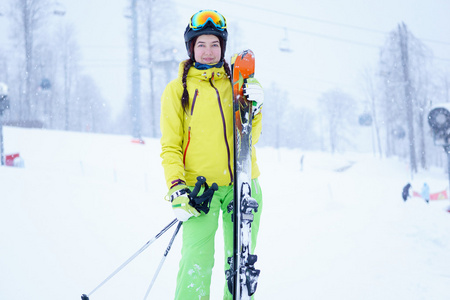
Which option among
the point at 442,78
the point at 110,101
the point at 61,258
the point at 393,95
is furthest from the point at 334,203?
the point at 110,101

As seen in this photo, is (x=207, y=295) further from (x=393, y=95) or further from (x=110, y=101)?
(x=110, y=101)

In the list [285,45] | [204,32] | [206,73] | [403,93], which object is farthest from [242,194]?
[403,93]

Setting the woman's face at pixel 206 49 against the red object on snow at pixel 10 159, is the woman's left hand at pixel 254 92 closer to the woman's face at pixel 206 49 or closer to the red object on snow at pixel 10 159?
the woman's face at pixel 206 49

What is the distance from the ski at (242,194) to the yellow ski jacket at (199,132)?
0.10 metres

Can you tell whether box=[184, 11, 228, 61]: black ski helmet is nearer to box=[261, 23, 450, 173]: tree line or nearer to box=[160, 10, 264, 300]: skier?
box=[160, 10, 264, 300]: skier

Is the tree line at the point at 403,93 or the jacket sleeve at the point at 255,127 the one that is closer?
the jacket sleeve at the point at 255,127

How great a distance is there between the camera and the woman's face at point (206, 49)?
6.82 ft

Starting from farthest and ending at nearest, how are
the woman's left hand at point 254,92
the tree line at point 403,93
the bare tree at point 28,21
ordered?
the tree line at point 403,93
the bare tree at point 28,21
the woman's left hand at point 254,92

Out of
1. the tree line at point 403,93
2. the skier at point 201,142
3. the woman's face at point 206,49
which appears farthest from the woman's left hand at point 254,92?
the tree line at point 403,93

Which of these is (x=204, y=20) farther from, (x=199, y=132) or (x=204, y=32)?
(x=199, y=132)

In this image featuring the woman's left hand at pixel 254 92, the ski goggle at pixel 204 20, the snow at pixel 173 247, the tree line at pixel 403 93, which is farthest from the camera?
the tree line at pixel 403 93

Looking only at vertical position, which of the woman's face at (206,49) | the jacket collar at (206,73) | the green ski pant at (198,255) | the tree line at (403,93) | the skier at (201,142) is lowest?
the green ski pant at (198,255)

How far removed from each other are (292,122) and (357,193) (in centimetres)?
3700

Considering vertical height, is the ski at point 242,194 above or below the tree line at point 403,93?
below
